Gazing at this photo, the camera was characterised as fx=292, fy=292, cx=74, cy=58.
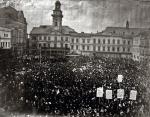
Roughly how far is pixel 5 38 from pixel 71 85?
1.60 meters

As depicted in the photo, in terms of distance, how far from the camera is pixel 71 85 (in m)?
5.79

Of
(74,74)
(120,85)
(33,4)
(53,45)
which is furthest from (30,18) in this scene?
(120,85)

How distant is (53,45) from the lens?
5.83m

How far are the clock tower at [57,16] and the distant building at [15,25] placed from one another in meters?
0.59

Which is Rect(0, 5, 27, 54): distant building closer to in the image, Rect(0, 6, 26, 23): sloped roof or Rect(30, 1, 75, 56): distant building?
Rect(0, 6, 26, 23): sloped roof

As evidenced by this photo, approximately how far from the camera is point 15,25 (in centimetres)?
582

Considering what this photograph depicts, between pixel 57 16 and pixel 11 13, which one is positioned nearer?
pixel 57 16

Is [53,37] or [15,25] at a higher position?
[15,25]

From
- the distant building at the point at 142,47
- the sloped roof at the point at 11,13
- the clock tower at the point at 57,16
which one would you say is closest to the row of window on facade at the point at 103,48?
the distant building at the point at 142,47

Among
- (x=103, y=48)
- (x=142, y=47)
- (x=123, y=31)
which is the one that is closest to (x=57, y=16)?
(x=103, y=48)

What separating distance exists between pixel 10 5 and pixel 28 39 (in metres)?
0.77

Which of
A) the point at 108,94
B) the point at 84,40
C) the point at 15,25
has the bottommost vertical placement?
the point at 108,94

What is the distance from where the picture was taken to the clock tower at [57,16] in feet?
18.6

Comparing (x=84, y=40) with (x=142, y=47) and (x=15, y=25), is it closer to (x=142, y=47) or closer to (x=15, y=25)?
(x=142, y=47)
